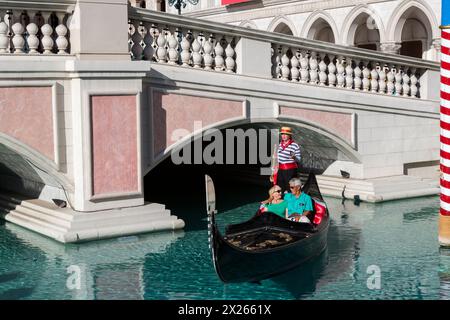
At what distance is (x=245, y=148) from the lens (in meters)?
11.6

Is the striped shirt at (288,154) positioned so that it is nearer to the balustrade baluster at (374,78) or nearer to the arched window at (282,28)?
the balustrade baluster at (374,78)

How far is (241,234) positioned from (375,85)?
493 centimetres

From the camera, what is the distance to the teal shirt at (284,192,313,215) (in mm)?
6723

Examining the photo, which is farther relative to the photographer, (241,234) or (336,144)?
(336,144)

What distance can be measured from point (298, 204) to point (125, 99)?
2.33 meters

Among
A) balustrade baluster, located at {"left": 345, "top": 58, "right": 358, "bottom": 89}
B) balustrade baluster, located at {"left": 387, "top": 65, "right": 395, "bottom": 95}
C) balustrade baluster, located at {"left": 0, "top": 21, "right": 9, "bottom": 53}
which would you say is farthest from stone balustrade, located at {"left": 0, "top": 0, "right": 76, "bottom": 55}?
balustrade baluster, located at {"left": 387, "top": 65, "right": 395, "bottom": 95}

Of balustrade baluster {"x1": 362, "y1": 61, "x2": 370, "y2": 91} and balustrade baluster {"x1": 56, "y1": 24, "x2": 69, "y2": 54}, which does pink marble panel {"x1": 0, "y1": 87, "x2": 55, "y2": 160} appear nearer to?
balustrade baluster {"x1": 56, "y1": 24, "x2": 69, "y2": 54}

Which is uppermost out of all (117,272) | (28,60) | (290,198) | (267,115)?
(28,60)

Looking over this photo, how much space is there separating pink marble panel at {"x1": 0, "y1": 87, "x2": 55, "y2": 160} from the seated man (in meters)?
2.66

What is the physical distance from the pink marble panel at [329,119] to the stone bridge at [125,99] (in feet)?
0.05

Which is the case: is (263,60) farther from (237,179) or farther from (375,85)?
(237,179)

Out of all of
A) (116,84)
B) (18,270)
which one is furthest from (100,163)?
(18,270)

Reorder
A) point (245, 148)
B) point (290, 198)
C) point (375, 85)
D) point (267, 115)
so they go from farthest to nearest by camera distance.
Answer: point (245, 148) → point (375, 85) → point (267, 115) → point (290, 198)

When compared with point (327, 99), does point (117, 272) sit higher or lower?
lower
